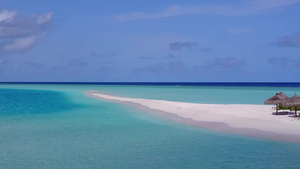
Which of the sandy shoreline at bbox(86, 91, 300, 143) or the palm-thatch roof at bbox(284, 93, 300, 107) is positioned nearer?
the sandy shoreline at bbox(86, 91, 300, 143)

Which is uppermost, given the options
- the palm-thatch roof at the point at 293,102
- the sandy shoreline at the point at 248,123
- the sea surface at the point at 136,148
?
the palm-thatch roof at the point at 293,102

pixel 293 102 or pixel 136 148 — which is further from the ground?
pixel 293 102

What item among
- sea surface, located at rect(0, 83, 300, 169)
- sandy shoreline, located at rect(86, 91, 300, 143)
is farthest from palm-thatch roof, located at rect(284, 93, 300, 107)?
sea surface, located at rect(0, 83, 300, 169)

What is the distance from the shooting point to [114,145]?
15.2 m

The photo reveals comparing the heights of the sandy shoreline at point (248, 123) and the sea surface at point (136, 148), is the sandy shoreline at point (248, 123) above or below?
above

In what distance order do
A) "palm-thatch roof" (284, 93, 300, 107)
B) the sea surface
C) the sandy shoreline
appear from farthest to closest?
→ "palm-thatch roof" (284, 93, 300, 107) < the sandy shoreline < the sea surface

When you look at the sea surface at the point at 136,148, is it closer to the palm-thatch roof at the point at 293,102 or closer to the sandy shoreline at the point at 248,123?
the sandy shoreline at the point at 248,123

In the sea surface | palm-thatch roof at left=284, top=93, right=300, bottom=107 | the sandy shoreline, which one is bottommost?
the sea surface

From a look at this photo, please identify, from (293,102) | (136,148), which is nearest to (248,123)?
(293,102)

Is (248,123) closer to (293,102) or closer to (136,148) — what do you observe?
(293,102)

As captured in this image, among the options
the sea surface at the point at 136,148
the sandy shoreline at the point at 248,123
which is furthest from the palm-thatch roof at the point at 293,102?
the sea surface at the point at 136,148

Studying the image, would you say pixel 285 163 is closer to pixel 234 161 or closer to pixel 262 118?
pixel 234 161

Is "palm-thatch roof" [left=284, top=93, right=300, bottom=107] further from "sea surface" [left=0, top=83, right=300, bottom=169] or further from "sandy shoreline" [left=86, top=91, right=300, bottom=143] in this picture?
"sea surface" [left=0, top=83, right=300, bottom=169]

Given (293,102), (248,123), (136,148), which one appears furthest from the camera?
(293,102)
